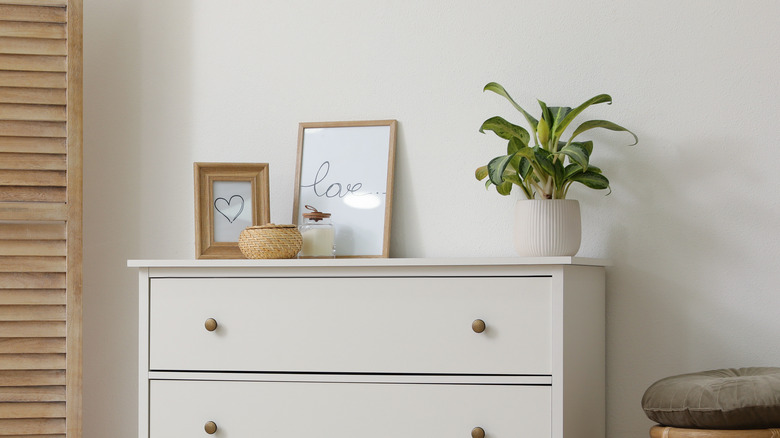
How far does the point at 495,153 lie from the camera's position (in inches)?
76.5

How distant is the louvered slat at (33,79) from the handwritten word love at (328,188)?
680 millimetres

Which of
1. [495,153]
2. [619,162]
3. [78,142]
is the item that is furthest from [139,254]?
[619,162]

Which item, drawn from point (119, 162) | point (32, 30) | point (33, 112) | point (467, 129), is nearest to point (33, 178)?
point (33, 112)

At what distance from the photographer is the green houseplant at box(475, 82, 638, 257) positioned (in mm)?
1659

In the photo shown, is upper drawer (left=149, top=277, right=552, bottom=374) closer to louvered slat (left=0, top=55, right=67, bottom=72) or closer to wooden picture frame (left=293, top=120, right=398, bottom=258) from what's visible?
wooden picture frame (left=293, top=120, right=398, bottom=258)

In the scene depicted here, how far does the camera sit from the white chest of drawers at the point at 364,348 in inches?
58.4

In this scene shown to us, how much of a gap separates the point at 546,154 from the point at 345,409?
2.42ft

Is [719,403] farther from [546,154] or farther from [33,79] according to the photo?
[33,79]

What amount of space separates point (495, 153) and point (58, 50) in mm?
1172

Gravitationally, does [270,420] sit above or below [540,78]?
below

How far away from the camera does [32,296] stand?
6.07 ft

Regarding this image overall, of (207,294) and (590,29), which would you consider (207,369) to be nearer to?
(207,294)

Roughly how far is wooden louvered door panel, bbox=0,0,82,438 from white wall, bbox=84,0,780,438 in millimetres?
230

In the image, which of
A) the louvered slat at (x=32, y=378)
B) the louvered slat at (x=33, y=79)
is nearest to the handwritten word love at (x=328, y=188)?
the louvered slat at (x=33, y=79)
